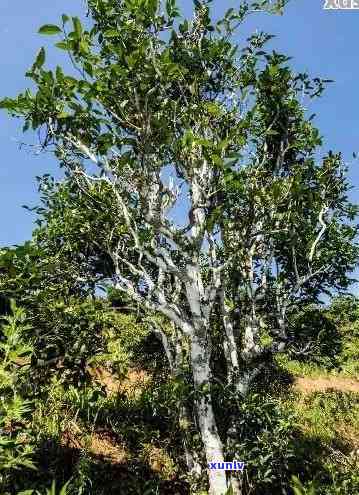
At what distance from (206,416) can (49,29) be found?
847cm

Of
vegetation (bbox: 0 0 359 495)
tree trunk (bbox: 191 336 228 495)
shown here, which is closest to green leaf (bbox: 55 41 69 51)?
vegetation (bbox: 0 0 359 495)

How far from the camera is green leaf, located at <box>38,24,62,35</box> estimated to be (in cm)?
776

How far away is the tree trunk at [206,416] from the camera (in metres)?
10.1

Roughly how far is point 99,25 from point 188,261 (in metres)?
6.02

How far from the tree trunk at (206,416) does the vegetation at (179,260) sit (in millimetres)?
33

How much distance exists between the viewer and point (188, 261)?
11.6 m

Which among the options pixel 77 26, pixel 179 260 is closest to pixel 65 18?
pixel 77 26

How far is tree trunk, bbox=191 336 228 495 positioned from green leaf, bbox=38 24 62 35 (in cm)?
693

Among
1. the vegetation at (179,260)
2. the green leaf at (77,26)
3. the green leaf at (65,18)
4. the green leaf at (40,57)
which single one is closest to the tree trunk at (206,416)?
the vegetation at (179,260)

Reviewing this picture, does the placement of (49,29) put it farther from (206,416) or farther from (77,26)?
(206,416)

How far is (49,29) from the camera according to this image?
7.86 m

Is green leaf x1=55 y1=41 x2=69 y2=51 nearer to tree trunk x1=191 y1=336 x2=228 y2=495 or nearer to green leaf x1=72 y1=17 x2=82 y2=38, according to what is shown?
green leaf x1=72 y1=17 x2=82 y2=38

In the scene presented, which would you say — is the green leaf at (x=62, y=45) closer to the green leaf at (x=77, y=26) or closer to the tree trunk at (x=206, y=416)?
the green leaf at (x=77, y=26)

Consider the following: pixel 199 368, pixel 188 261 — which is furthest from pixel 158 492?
pixel 188 261
